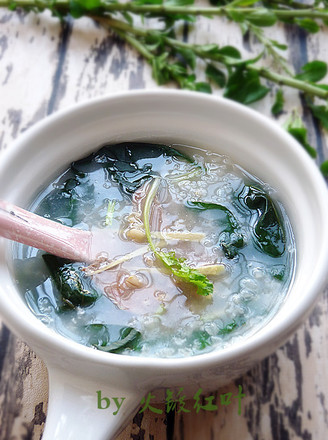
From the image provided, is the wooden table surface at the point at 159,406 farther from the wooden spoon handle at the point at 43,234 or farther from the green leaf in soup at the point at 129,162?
the green leaf in soup at the point at 129,162

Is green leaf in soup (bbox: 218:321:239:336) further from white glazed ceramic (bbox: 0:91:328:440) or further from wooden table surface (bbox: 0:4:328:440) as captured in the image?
wooden table surface (bbox: 0:4:328:440)

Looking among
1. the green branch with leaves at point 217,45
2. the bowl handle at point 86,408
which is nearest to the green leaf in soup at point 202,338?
the bowl handle at point 86,408

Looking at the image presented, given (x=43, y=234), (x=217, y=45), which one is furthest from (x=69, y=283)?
(x=217, y=45)

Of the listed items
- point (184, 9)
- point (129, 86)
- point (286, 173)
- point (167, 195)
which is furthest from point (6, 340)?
point (184, 9)

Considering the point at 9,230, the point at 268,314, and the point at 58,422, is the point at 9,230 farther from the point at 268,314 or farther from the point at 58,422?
the point at 268,314

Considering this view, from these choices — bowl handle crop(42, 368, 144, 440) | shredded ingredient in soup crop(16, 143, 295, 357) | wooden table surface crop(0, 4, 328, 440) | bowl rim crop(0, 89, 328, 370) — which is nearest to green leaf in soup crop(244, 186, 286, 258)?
shredded ingredient in soup crop(16, 143, 295, 357)

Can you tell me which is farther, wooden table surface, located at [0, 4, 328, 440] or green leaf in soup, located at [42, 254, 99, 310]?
wooden table surface, located at [0, 4, 328, 440]

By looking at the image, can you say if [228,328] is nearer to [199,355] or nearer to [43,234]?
[199,355]
